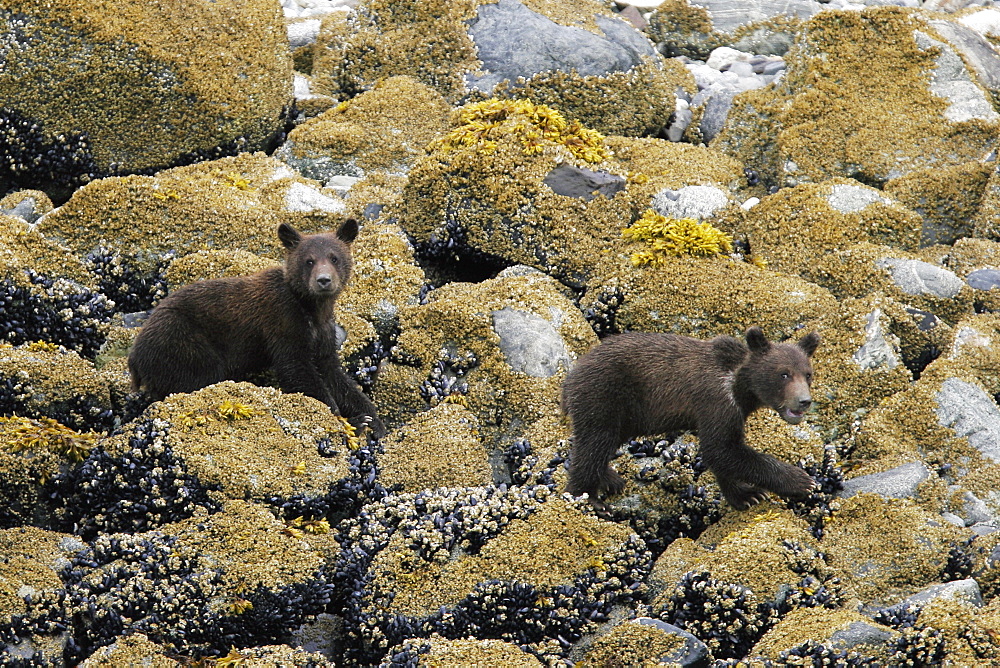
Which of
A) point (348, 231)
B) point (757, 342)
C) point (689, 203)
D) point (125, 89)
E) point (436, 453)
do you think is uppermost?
point (757, 342)

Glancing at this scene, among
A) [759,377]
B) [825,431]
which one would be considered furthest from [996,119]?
[759,377]

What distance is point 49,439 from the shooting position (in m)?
9.53

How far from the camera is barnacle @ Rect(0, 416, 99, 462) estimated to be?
941 centimetres

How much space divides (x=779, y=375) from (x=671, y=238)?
12.3 feet

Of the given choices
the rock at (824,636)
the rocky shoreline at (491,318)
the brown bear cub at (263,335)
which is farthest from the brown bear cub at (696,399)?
the brown bear cub at (263,335)

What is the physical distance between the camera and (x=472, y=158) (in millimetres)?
A: 13195

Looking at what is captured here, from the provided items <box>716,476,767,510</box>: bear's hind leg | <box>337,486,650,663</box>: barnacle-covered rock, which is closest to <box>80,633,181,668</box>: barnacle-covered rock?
<box>337,486,650,663</box>: barnacle-covered rock

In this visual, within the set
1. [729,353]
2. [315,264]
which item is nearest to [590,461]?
[729,353]

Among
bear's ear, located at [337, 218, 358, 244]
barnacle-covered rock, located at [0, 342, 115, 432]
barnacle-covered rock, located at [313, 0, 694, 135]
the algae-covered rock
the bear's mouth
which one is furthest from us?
barnacle-covered rock, located at [313, 0, 694, 135]

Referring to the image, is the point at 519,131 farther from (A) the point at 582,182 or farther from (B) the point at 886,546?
(B) the point at 886,546

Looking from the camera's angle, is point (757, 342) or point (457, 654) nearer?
point (457, 654)

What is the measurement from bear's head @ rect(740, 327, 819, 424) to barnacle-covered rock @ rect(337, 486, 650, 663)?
1728 millimetres

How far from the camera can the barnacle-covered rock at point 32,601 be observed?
818 cm

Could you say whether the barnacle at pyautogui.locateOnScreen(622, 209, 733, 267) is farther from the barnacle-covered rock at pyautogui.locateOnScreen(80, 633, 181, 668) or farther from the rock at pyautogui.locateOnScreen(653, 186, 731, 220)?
the barnacle-covered rock at pyautogui.locateOnScreen(80, 633, 181, 668)
